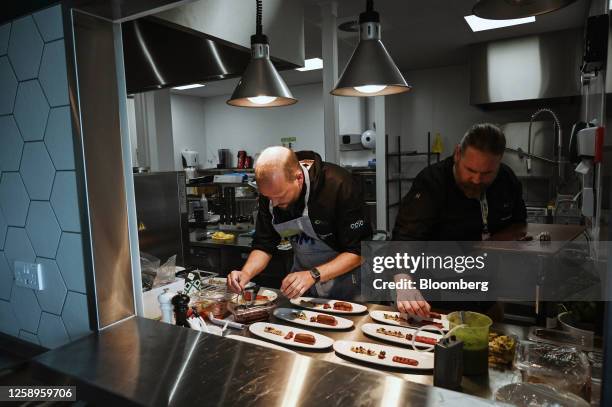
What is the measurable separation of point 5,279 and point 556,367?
1655mm

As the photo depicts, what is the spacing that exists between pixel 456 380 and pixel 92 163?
1106 mm

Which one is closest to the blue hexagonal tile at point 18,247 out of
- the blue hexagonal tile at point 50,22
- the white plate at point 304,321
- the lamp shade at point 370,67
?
the blue hexagonal tile at point 50,22

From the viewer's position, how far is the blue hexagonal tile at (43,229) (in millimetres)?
1097

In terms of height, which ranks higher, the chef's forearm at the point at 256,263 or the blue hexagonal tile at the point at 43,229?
the blue hexagonal tile at the point at 43,229

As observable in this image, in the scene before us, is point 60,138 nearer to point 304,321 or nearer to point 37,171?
point 37,171

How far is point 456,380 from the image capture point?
1.13 m

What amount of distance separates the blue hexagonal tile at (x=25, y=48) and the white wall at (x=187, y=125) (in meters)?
6.52

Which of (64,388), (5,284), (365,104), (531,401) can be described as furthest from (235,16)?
(365,104)

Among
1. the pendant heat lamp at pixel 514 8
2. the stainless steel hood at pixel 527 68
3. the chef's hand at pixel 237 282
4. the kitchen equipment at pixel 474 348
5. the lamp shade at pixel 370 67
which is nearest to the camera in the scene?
the kitchen equipment at pixel 474 348

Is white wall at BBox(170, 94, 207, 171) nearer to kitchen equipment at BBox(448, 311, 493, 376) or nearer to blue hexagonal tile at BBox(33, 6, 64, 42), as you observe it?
blue hexagonal tile at BBox(33, 6, 64, 42)

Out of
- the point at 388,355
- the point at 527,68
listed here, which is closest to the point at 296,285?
the point at 388,355

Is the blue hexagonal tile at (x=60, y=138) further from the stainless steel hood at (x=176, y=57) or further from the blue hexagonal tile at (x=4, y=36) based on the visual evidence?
the stainless steel hood at (x=176, y=57)

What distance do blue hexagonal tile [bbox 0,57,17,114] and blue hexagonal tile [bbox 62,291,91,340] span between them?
1.85ft

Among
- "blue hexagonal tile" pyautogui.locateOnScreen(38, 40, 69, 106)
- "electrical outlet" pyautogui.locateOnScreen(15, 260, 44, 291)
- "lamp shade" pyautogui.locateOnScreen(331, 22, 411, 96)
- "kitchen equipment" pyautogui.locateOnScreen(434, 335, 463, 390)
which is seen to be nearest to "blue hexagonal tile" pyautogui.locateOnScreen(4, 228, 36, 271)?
"electrical outlet" pyautogui.locateOnScreen(15, 260, 44, 291)
